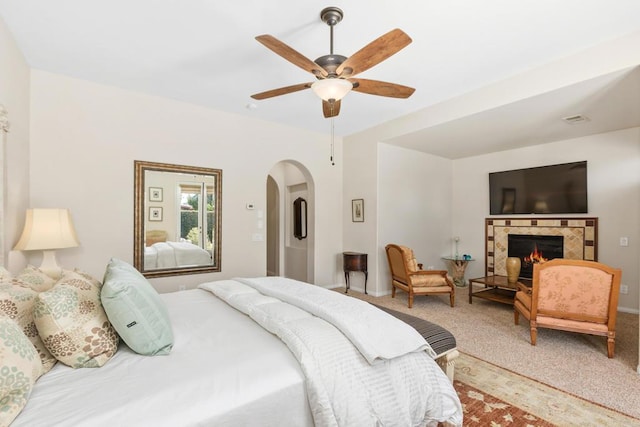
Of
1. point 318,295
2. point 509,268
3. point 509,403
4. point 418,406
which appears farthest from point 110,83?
point 509,268

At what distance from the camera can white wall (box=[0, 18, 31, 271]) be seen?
243 centimetres

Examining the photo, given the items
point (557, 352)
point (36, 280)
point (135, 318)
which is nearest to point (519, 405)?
point (557, 352)

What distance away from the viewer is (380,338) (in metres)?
1.58

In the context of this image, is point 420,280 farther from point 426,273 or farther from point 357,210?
point 357,210

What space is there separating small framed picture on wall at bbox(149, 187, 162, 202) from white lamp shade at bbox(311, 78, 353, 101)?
8.43ft

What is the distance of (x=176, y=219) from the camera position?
13.0 feet

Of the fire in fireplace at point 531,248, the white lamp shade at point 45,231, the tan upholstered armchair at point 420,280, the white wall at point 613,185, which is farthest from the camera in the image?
the fire in fireplace at point 531,248

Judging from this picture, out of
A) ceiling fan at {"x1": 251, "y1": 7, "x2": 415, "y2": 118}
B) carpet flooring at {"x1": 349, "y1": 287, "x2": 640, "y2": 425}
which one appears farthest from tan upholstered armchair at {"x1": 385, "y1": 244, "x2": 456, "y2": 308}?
ceiling fan at {"x1": 251, "y1": 7, "x2": 415, "y2": 118}

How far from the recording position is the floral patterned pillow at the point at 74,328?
1251 millimetres

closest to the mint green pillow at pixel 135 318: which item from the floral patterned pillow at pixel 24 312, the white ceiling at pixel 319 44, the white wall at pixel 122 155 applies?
the floral patterned pillow at pixel 24 312

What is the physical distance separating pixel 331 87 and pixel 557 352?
3.08 metres

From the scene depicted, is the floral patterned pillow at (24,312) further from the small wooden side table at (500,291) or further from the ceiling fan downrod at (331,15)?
the small wooden side table at (500,291)

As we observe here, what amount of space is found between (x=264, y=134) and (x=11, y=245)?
10.2 ft

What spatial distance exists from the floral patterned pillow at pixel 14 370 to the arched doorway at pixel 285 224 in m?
4.64
